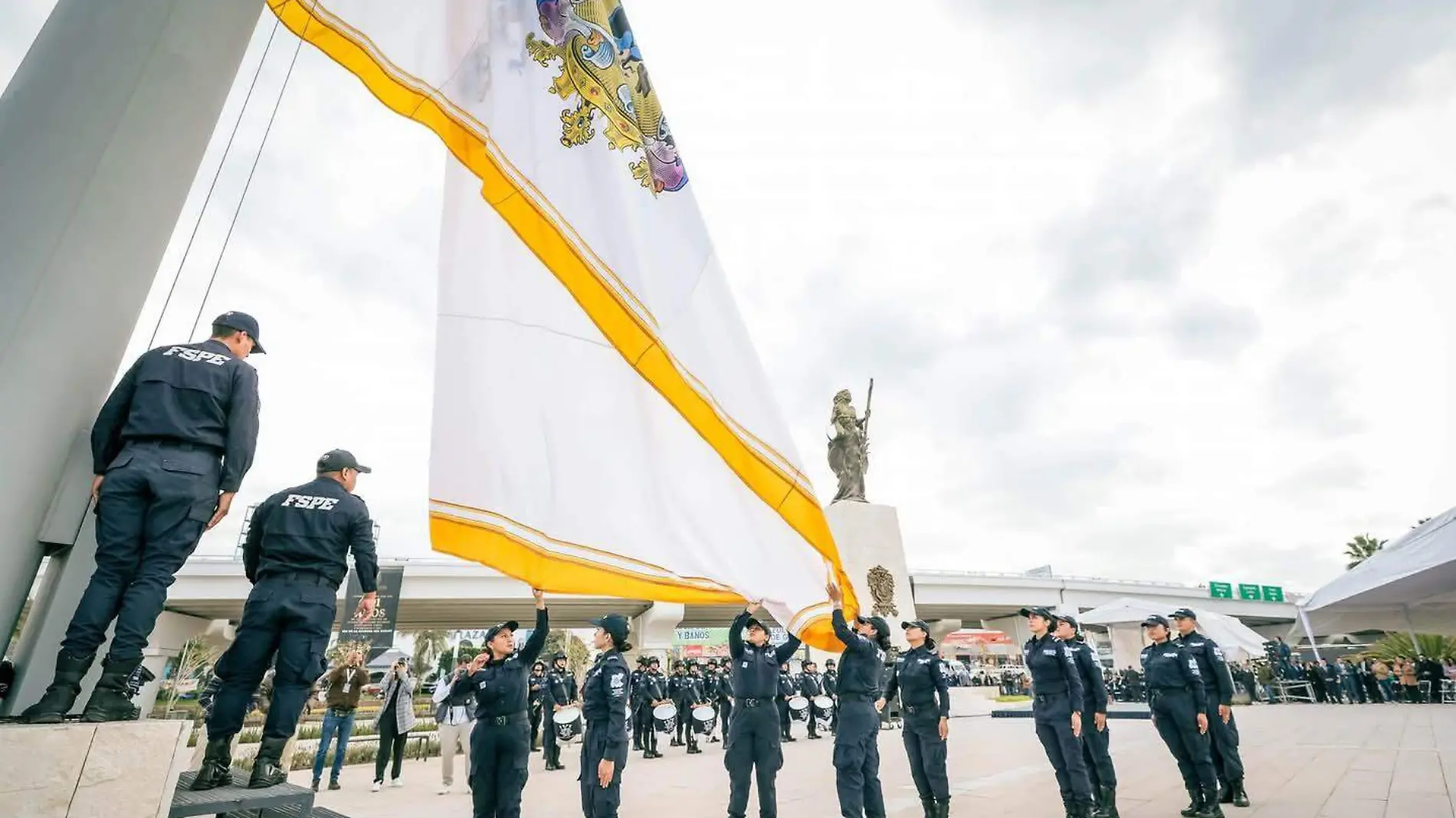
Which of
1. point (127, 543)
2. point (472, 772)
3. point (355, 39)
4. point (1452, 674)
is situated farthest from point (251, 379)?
point (1452, 674)

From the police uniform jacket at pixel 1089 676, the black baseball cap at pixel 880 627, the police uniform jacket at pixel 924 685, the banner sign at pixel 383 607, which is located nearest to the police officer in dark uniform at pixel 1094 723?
the police uniform jacket at pixel 1089 676

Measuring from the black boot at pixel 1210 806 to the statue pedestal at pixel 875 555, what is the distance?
45.0 feet

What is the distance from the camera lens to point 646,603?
86.3ft

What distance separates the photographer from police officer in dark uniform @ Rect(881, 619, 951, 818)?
250 inches

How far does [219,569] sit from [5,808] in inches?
1174

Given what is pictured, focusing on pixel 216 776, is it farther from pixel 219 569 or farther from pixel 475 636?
pixel 475 636

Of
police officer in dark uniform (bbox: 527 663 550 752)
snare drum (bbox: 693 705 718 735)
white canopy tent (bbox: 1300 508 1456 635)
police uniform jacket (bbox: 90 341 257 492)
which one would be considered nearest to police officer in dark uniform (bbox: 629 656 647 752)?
snare drum (bbox: 693 705 718 735)

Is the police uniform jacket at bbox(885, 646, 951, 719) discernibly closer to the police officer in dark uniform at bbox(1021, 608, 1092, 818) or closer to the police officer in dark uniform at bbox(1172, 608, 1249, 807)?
the police officer in dark uniform at bbox(1021, 608, 1092, 818)

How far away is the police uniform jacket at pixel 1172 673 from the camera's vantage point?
6840mm

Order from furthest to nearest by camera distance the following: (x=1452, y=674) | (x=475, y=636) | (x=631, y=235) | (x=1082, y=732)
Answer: (x=475, y=636), (x=1452, y=674), (x=1082, y=732), (x=631, y=235)

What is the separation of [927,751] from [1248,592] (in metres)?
53.7

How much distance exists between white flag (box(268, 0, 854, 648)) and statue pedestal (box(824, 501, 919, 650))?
18.2 meters

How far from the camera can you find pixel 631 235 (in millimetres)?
2814

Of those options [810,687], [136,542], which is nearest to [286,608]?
[136,542]
